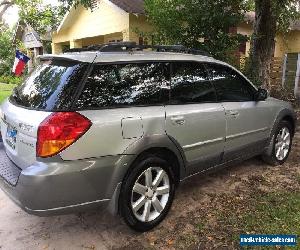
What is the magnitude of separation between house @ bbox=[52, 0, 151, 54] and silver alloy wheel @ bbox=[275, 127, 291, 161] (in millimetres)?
6231

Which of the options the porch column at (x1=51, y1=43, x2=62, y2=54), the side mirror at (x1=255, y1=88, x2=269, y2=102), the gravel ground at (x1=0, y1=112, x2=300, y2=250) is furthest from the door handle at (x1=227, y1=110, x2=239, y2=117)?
the porch column at (x1=51, y1=43, x2=62, y2=54)

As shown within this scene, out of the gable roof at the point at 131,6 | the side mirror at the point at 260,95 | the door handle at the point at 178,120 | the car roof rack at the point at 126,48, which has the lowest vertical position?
the door handle at the point at 178,120

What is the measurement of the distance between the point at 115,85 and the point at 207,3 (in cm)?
608

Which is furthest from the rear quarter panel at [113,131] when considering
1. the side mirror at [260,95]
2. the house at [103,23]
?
the house at [103,23]

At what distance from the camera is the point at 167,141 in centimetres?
379

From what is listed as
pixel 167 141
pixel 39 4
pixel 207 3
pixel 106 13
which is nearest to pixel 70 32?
pixel 106 13

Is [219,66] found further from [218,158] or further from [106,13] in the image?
[106,13]

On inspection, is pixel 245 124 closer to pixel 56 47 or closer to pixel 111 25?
pixel 111 25

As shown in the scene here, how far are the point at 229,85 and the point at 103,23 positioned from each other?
44.3 feet

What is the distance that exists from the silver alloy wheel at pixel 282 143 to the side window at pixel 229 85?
108cm

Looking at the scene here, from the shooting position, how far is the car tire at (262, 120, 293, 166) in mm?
5609

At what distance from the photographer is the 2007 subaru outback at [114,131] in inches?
123

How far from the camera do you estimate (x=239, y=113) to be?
478 centimetres

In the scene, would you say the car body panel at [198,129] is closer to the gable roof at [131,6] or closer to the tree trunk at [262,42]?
the tree trunk at [262,42]
